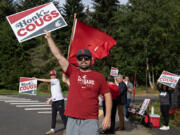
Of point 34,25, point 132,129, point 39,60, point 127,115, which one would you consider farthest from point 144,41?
point 34,25

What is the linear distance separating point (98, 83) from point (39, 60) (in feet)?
111

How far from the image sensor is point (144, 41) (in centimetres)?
3114

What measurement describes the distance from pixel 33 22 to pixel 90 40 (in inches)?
143

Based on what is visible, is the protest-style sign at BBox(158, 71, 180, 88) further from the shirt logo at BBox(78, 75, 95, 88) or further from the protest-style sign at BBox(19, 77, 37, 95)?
the shirt logo at BBox(78, 75, 95, 88)

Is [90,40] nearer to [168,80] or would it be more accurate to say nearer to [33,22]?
[168,80]

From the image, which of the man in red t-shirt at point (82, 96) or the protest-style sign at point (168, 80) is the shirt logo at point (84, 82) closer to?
the man in red t-shirt at point (82, 96)

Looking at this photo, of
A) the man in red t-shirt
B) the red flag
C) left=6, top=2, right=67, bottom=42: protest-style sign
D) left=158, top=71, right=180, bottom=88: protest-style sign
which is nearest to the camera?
the man in red t-shirt

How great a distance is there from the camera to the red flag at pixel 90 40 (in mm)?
7746

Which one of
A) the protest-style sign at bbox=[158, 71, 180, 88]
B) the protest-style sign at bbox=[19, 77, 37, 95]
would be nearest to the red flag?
the protest-style sign at bbox=[19, 77, 37, 95]

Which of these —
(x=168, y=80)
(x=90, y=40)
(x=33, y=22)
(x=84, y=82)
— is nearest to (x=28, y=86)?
(x=90, y=40)

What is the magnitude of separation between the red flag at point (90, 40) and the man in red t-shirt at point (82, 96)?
3641 mm

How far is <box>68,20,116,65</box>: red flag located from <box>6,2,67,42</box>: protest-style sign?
7.79 ft

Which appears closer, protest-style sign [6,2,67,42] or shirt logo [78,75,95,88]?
shirt logo [78,75,95,88]

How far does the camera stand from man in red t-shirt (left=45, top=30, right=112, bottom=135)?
12.0 feet
